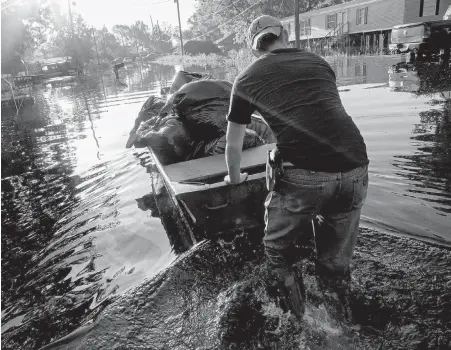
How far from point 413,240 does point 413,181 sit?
1.41 meters

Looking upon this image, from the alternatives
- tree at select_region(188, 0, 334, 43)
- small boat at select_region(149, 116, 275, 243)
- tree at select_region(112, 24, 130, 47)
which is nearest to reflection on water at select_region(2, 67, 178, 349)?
small boat at select_region(149, 116, 275, 243)

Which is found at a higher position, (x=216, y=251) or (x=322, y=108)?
(x=322, y=108)

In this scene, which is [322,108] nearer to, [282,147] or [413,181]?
[282,147]

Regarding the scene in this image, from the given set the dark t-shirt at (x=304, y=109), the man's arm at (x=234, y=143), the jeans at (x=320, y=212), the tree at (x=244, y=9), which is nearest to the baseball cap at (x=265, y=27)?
the dark t-shirt at (x=304, y=109)

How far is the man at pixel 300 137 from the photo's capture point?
197cm

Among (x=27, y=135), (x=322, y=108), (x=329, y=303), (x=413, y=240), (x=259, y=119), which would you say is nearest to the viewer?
(x=322, y=108)

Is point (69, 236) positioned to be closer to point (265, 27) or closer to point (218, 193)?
point (218, 193)

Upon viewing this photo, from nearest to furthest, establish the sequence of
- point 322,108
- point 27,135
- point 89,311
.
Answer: point 322,108 < point 89,311 < point 27,135

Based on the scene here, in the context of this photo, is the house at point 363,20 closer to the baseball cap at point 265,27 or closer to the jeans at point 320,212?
the baseball cap at point 265,27

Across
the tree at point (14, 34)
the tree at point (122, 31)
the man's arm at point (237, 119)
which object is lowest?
the man's arm at point (237, 119)

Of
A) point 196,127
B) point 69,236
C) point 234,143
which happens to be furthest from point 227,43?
point 234,143

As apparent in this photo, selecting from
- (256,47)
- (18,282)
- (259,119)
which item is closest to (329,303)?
(256,47)

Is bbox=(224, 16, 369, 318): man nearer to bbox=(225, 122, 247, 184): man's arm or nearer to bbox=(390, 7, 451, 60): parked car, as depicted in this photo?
bbox=(225, 122, 247, 184): man's arm

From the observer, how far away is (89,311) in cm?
285
